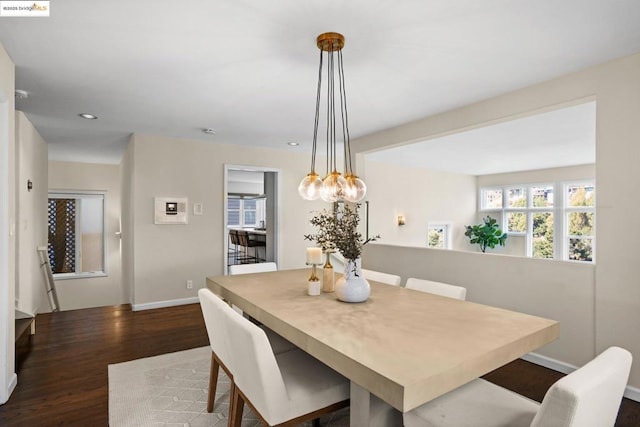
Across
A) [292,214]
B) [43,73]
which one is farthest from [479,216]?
[43,73]

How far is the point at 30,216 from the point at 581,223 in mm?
8934

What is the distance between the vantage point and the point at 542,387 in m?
2.54

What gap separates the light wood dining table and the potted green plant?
242 inches

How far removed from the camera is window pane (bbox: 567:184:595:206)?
6.51 m

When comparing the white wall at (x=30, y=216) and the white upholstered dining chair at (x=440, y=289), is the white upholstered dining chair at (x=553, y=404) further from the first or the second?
the white wall at (x=30, y=216)

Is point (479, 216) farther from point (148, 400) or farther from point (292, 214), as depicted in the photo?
point (148, 400)

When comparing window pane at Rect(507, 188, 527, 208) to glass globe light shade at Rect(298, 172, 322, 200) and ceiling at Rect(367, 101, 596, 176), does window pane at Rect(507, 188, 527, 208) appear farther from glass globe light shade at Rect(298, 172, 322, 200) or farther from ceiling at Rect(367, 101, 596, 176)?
glass globe light shade at Rect(298, 172, 322, 200)

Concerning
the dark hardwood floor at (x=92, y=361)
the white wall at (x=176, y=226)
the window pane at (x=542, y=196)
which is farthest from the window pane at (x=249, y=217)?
the window pane at (x=542, y=196)

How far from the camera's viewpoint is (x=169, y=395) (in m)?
2.40

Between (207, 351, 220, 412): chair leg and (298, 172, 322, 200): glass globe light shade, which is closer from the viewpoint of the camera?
(207, 351, 220, 412): chair leg

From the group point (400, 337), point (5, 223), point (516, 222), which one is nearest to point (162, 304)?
point (5, 223)

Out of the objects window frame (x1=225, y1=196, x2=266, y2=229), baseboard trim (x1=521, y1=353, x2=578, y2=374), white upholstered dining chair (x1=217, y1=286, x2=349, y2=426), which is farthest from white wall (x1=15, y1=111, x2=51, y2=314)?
window frame (x1=225, y1=196, x2=266, y2=229)

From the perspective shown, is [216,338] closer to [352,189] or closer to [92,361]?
[352,189]

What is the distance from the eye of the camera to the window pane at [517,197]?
24.8 feet
